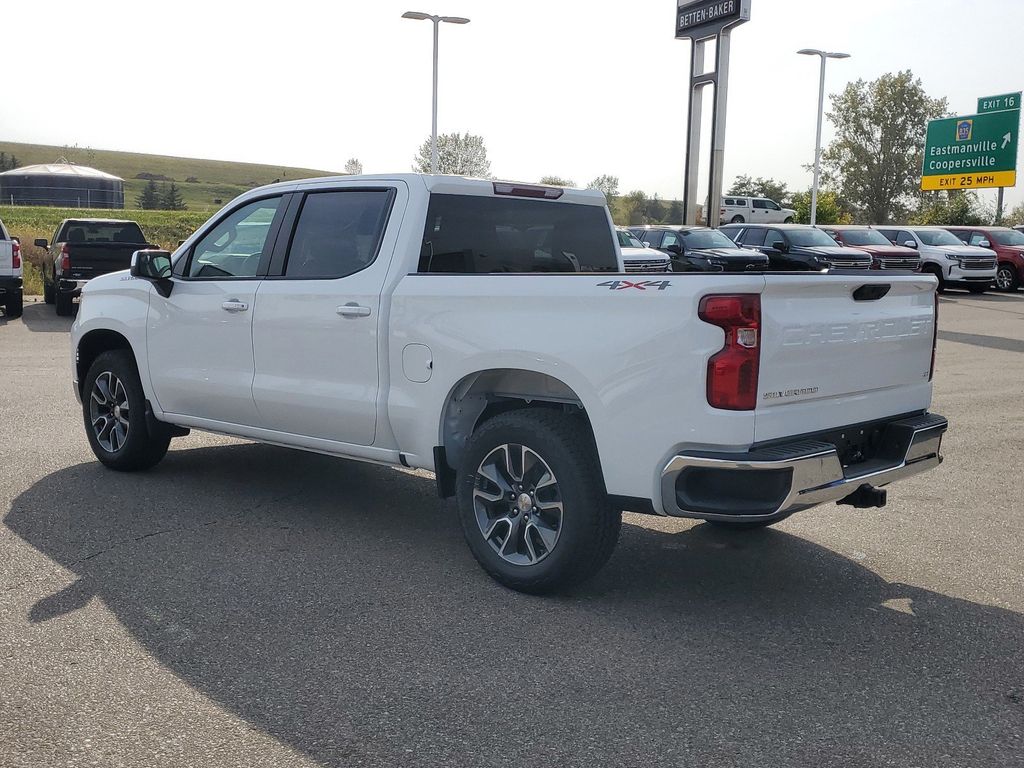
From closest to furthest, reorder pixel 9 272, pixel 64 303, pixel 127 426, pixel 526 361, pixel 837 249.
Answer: pixel 526 361 < pixel 127 426 < pixel 9 272 < pixel 64 303 < pixel 837 249

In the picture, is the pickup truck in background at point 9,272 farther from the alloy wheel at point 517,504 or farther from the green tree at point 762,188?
the green tree at point 762,188

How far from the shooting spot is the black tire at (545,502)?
4617 millimetres

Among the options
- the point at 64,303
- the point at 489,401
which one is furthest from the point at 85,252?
the point at 489,401

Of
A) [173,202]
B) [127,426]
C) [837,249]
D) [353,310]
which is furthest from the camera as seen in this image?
[173,202]

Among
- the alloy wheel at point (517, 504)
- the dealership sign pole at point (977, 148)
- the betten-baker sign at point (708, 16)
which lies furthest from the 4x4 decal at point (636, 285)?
the dealership sign pole at point (977, 148)

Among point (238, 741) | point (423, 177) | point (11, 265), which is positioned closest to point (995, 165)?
point (11, 265)

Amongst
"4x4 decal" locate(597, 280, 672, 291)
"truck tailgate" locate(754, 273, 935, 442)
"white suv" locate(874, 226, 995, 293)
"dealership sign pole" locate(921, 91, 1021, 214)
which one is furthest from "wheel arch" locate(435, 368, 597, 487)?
"dealership sign pole" locate(921, 91, 1021, 214)

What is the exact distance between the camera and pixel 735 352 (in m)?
4.18

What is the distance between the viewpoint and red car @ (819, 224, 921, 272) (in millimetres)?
28125

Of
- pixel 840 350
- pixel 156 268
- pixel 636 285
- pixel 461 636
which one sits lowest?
pixel 461 636

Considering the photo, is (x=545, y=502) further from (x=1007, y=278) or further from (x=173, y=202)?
(x=173, y=202)

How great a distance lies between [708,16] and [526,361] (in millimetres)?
38358

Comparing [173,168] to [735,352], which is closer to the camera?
[735,352]

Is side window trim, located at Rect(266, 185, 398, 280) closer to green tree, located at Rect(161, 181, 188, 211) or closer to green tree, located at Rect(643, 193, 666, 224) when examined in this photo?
green tree, located at Rect(643, 193, 666, 224)
